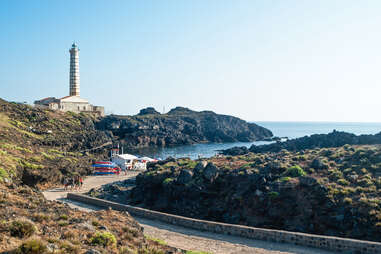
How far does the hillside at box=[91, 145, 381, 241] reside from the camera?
67.7 ft

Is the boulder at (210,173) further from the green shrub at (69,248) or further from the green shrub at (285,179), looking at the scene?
the green shrub at (69,248)

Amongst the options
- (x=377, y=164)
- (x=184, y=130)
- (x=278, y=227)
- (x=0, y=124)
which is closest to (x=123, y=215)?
(x=278, y=227)

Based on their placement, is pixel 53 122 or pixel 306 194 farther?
pixel 53 122

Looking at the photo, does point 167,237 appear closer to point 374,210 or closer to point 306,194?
point 306,194

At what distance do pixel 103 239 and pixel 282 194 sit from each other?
54.2 ft

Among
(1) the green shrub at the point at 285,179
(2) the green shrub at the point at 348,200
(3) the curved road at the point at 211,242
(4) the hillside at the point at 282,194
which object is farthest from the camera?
(1) the green shrub at the point at 285,179

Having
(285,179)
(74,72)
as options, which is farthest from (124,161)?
(74,72)

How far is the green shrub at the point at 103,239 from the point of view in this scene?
10.3 m

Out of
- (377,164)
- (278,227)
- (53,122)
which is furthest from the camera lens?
(53,122)

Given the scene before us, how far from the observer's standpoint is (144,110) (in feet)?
574

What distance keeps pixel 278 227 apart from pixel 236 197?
452 cm

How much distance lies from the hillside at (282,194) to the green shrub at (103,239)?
1367cm

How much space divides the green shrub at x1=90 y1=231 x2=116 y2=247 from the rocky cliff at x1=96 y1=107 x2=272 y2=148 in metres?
95.5

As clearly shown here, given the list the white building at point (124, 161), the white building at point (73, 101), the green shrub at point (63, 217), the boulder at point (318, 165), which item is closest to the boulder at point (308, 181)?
the boulder at point (318, 165)
